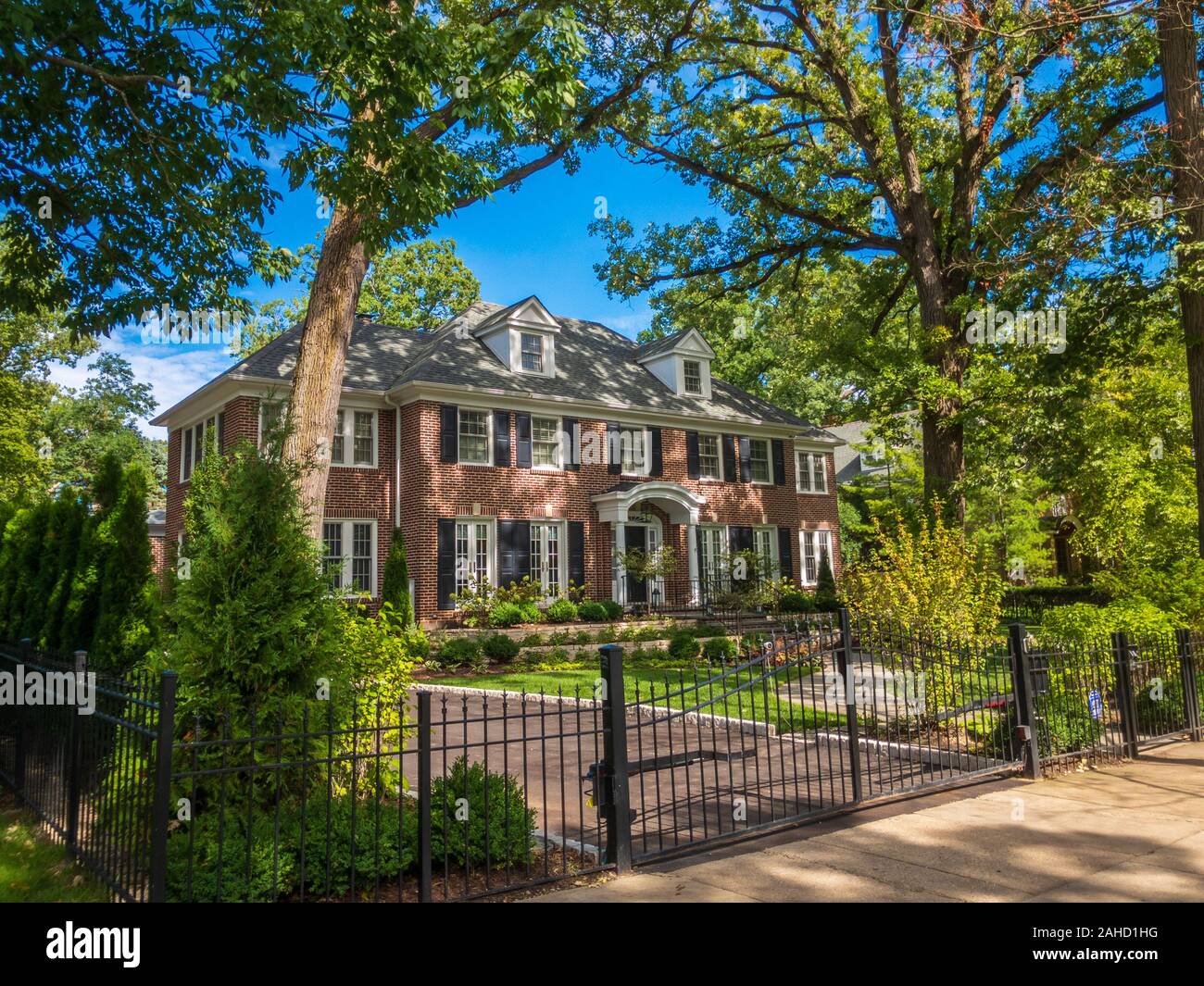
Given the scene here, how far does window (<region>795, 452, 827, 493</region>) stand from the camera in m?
31.4

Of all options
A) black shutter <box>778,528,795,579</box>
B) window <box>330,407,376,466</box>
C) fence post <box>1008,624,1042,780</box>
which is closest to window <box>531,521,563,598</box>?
window <box>330,407,376,466</box>

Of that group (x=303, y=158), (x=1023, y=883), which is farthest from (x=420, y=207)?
(x=1023, y=883)

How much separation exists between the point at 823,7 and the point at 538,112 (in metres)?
10.7

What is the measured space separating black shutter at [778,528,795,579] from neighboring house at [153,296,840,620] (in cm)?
5

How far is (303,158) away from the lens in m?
9.10

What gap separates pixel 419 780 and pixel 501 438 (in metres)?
18.5

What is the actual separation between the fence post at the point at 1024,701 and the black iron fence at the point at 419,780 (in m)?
0.02

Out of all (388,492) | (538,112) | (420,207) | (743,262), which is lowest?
(388,492)

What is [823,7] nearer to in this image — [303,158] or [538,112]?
[538,112]

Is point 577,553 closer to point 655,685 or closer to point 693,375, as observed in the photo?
point 693,375

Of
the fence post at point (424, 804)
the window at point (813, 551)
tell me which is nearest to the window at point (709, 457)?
the window at point (813, 551)

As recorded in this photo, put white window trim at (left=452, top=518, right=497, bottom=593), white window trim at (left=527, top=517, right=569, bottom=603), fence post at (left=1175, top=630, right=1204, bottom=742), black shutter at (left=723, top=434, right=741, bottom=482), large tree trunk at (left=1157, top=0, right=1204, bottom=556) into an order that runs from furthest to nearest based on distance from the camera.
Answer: black shutter at (left=723, top=434, right=741, bottom=482) → white window trim at (left=527, top=517, right=569, bottom=603) → white window trim at (left=452, top=518, right=497, bottom=593) → large tree trunk at (left=1157, top=0, right=1204, bottom=556) → fence post at (left=1175, top=630, right=1204, bottom=742)

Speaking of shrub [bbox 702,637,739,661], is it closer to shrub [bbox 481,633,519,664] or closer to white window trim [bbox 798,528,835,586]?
shrub [bbox 481,633,519,664]

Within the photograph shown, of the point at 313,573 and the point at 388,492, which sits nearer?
the point at 313,573
